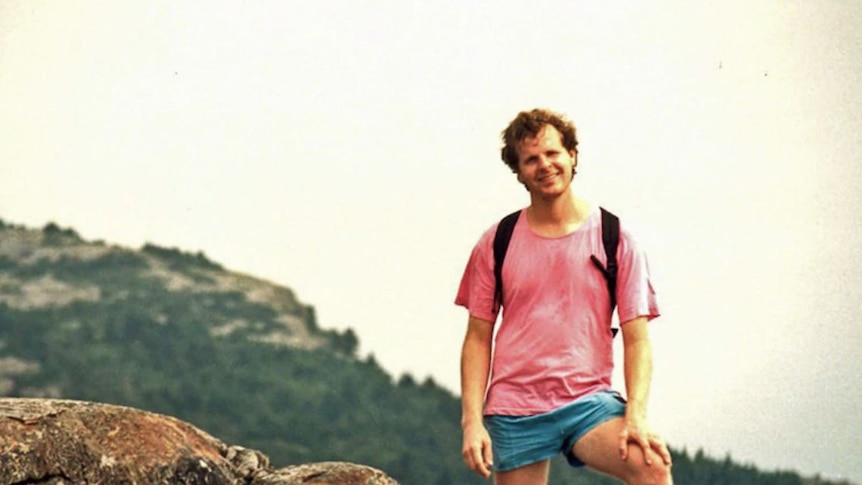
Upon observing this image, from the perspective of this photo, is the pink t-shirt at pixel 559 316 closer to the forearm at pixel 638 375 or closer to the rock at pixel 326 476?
the forearm at pixel 638 375

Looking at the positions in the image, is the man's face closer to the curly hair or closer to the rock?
the curly hair

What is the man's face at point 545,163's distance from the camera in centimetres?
364

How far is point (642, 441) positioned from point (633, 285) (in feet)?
1.30

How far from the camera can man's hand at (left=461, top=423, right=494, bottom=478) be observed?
11.6 ft

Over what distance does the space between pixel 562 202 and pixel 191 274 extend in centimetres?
992

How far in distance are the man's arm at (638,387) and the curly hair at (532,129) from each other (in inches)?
19.3

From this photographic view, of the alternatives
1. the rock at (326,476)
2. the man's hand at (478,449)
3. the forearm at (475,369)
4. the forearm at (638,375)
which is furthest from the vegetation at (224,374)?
the forearm at (638,375)

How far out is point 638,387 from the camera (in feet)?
11.6

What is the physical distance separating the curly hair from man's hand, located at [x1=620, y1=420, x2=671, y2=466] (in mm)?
727

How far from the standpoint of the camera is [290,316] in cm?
1324

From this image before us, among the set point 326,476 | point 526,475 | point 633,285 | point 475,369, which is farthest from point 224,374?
point 633,285

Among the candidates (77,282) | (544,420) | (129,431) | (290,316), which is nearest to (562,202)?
(544,420)

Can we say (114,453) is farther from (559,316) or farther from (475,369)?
(559,316)

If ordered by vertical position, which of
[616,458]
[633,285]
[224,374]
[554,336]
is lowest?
[224,374]
